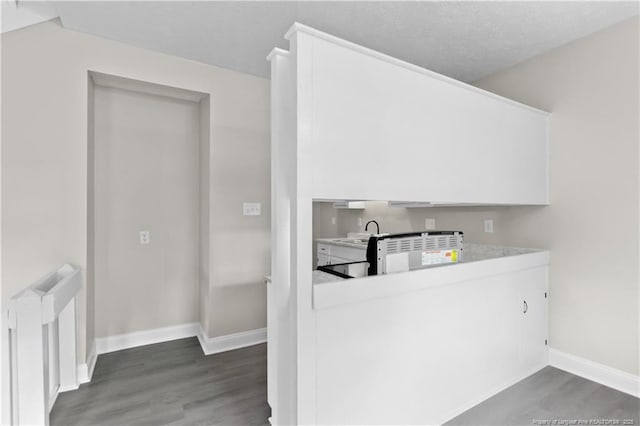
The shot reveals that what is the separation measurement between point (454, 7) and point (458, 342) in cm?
215

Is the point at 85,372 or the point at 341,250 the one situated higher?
the point at 341,250

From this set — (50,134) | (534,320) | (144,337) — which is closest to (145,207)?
(50,134)

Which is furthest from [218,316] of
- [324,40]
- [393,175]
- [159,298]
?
[324,40]

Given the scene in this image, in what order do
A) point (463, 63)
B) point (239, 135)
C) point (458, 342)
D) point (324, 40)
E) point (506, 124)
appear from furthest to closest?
point (239, 135) → point (463, 63) → point (506, 124) → point (458, 342) → point (324, 40)

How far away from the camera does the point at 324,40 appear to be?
1383 mm

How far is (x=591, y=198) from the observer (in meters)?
2.37

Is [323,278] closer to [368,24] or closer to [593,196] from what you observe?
[368,24]

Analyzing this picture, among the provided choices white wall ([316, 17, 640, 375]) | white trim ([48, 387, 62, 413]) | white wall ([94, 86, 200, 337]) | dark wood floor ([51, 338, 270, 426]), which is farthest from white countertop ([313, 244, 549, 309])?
white wall ([94, 86, 200, 337])

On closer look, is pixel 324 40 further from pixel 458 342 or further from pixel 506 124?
pixel 458 342

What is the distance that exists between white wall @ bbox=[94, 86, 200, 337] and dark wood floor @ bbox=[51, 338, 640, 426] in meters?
0.52

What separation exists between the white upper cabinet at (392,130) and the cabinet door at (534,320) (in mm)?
715

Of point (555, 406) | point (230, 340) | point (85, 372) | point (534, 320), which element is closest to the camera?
point (555, 406)

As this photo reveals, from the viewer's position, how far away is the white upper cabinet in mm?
1365

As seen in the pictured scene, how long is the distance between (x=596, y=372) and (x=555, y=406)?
622 millimetres
